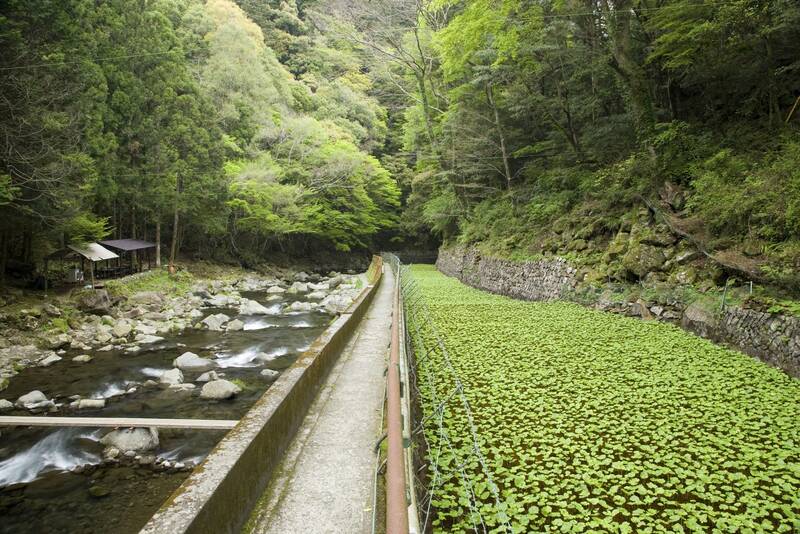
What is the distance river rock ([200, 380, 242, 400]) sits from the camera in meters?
8.73

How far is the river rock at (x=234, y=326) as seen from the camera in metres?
15.4

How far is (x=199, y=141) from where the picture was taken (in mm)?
25250

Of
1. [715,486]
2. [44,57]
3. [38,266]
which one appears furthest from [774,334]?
[38,266]

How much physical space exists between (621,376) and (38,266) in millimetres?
22607

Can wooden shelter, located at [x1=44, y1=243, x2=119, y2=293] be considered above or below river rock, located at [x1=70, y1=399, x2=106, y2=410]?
above

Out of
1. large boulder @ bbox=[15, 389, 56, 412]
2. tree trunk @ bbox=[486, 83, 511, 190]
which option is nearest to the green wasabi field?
large boulder @ bbox=[15, 389, 56, 412]

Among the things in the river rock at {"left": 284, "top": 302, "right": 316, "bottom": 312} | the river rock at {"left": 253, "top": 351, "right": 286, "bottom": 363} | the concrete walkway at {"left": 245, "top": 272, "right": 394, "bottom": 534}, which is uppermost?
the concrete walkway at {"left": 245, "top": 272, "right": 394, "bottom": 534}

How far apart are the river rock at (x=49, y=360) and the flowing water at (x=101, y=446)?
20cm

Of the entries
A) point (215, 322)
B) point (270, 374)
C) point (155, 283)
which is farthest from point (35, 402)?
point (155, 283)

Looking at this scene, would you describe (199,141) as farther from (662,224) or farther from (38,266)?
(662,224)

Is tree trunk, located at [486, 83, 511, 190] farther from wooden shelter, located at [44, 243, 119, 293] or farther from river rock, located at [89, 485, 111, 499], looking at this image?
river rock, located at [89, 485, 111, 499]

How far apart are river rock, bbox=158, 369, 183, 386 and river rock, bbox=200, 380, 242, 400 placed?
2.98 ft

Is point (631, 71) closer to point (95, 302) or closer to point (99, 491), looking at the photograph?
point (99, 491)

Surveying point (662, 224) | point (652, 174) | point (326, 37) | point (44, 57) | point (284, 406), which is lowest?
point (284, 406)
